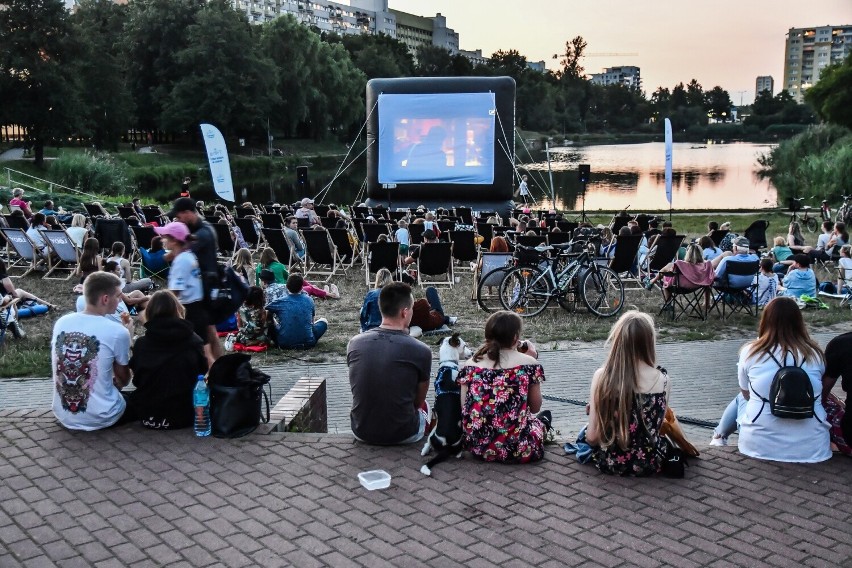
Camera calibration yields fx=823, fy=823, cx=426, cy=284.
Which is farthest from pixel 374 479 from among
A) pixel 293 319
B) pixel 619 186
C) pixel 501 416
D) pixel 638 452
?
pixel 619 186

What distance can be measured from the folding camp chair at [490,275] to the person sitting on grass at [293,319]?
2.65m

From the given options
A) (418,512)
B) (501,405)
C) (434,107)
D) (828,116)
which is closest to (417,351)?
(501,405)

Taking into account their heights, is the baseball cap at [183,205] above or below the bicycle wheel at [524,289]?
above

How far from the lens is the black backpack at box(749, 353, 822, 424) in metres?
4.26

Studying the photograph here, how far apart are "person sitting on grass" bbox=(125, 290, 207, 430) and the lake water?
24406mm

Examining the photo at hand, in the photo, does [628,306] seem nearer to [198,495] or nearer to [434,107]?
[198,495]

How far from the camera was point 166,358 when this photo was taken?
4820mm

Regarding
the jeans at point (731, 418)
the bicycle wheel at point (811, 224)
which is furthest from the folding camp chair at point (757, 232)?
the jeans at point (731, 418)

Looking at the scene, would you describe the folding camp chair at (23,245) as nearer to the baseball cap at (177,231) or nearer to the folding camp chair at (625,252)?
the baseball cap at (177,231)

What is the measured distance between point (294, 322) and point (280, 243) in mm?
4750

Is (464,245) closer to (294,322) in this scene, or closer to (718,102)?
(294,322)

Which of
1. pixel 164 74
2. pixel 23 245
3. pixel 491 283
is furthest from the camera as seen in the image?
pixel 164 74

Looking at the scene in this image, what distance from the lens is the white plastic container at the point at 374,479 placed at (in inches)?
166

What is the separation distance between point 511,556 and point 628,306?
7412 mm
